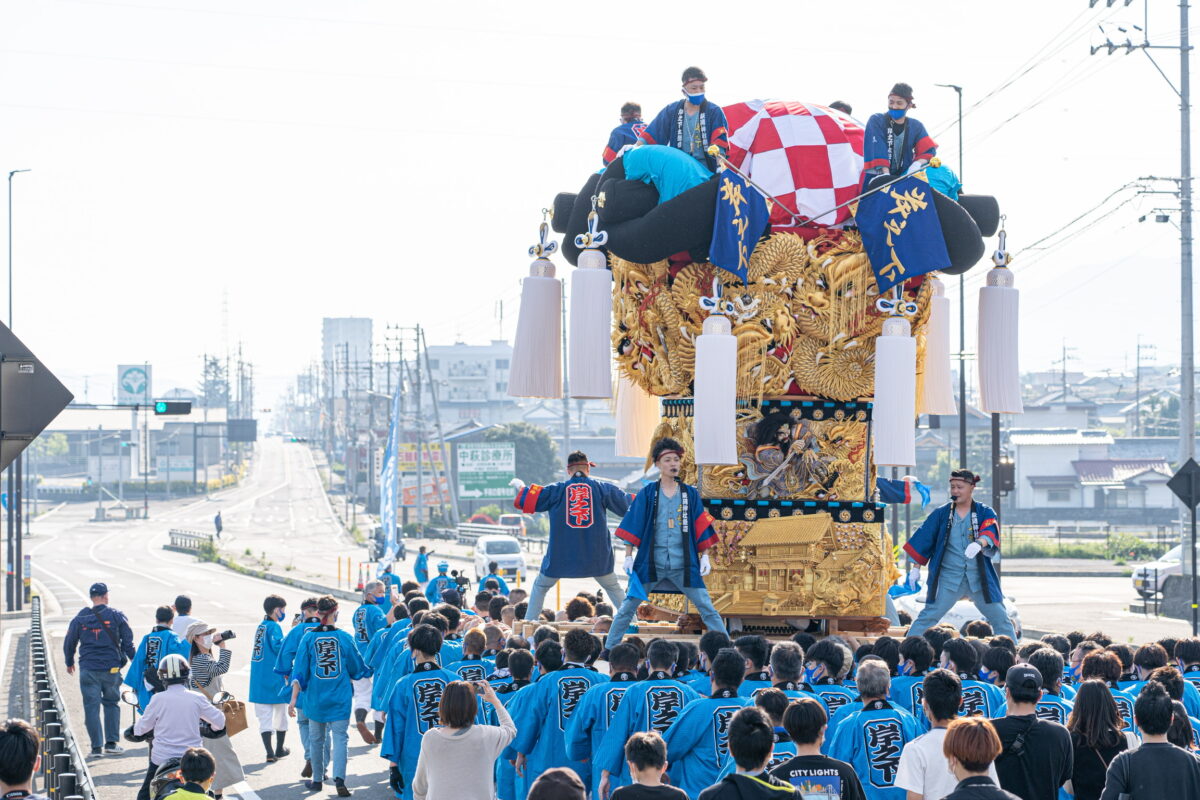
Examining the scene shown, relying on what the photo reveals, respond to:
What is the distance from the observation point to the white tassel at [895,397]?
13156mm

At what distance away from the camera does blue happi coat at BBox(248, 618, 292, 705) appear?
602 inches

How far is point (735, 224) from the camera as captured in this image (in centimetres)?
1320

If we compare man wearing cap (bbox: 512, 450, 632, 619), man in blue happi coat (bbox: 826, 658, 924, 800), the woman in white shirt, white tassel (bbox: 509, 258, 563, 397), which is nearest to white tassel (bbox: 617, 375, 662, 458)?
man wearing cap (bbox: 512, 450, 632, 619)

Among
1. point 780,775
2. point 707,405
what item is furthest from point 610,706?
point 707,405

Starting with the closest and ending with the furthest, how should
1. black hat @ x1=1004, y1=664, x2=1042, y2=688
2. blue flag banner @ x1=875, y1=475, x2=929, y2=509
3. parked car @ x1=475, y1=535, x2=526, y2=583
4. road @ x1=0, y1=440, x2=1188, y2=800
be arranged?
black hat @ x1=1004, y1=664, x2=1042, y2=688, blue flag banner @ x1=875, y1=475, x2=929, y2=509, road @ x1=0, y1=440, x2=1188, y2=800, parked car @ x1=475, y1=535, x2=526, y2=583

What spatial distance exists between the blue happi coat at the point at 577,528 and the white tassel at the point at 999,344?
382 centimetres

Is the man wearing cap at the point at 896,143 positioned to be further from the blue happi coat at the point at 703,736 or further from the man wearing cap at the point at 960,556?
the blue happi coat at the point at 703,736

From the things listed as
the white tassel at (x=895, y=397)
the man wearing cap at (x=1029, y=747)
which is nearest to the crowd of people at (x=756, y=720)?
the man wearing cap at (x=1029, y=747)

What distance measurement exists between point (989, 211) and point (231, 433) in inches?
3305

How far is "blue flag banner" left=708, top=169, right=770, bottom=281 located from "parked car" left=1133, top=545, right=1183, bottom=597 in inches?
922

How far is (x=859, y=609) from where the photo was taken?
13.6 metres

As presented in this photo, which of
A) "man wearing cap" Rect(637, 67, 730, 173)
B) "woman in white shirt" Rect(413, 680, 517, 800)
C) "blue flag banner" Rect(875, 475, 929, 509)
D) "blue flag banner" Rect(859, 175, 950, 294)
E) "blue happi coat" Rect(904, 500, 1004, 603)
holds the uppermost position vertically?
"man wearing cap" Rect(637, 67, 730, 173)

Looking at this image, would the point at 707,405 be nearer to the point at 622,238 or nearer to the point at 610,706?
the point at 622,238

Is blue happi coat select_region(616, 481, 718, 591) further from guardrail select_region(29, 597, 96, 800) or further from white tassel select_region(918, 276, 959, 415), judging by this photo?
guardrail select_region(29, 597, 96, 800)
